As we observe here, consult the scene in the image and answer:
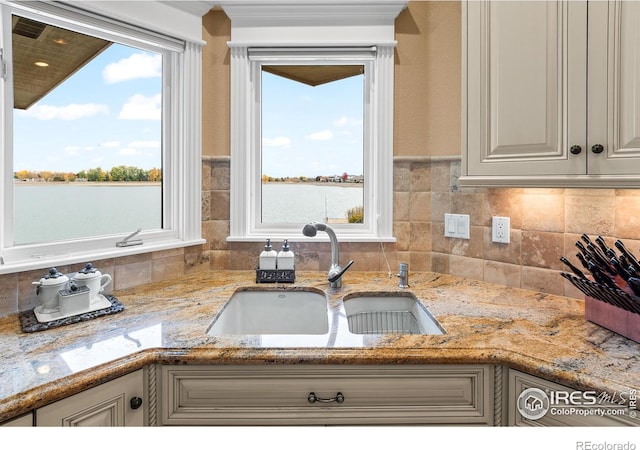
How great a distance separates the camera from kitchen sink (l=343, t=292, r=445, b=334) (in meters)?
1.61

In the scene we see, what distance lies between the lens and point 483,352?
103 cm

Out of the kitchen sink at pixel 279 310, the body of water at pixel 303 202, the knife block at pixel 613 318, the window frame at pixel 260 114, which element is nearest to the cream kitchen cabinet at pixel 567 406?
the knife block at pixel 613 318

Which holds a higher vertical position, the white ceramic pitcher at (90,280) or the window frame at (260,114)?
the window frame at (260,114)

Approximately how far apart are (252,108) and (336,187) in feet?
2.04

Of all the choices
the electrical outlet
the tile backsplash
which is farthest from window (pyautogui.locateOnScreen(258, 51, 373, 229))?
the electrical outlet

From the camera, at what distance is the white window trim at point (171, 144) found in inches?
58.2

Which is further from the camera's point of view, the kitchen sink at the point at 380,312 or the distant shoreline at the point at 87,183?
the kitchen sink at the point at 380,312

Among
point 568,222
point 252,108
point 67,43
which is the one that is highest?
point 67,43

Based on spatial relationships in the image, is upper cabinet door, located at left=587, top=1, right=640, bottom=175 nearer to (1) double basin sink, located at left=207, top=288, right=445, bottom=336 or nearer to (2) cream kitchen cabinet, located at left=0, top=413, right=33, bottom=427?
(1) double basin sink, located at left=207, top=288, right=445, bottom=336

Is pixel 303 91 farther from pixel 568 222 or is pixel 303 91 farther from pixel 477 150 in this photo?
pixel 568 222

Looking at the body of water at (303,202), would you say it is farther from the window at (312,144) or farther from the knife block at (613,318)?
the knife block at (613,318)

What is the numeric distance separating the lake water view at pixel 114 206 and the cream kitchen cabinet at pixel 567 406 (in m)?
1.24

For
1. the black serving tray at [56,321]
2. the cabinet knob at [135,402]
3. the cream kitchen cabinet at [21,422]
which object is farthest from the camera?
the black serving tray at [56,321]
